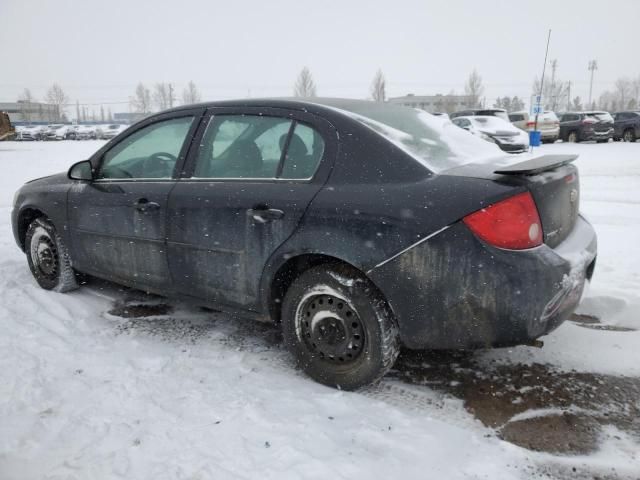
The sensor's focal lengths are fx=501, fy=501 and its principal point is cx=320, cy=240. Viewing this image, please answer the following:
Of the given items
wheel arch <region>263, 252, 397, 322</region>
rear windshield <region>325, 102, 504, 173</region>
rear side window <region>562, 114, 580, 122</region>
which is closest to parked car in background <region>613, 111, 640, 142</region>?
rear side window <region>562, 114, 580, 122</region>

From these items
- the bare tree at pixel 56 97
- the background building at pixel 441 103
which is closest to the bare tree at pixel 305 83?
the background building at pixel 441 103

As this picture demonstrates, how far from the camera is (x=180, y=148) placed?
11.0ft

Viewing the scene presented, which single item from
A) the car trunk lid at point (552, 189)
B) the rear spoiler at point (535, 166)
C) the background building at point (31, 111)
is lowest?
the car trunk lid at point (552, 189)

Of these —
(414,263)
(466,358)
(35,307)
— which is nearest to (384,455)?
(414,263)

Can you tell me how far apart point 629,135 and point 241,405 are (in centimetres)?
2636

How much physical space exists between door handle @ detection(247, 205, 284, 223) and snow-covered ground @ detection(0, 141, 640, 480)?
926mm

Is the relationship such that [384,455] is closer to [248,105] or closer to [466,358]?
[466,358]

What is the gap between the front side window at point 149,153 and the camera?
3.41m

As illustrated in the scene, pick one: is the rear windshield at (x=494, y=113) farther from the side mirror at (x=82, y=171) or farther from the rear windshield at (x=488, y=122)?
the side mirror at (x=82, y=171)

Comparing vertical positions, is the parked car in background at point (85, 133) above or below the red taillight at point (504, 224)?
above

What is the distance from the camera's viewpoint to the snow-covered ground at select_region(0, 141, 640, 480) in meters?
2.17

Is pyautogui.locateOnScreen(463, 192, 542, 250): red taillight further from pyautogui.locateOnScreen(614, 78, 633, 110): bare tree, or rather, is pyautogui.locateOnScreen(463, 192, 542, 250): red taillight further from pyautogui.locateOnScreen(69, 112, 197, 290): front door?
pyautogui.locateOnScreen(614, 78, 633, 110): bare tree

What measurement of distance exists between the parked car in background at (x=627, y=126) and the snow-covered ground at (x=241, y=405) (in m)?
23.2

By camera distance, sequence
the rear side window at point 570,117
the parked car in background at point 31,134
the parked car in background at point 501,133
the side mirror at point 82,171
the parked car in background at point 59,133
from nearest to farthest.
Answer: the side mirror at point 82,171, the parked car in background at point 501,133, the rear side window at point 570,117, the parked car in background at point 31,134, the parked car in background at point 59,133
